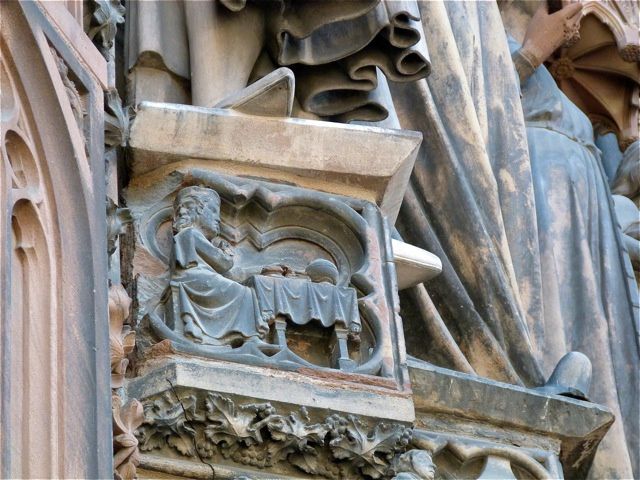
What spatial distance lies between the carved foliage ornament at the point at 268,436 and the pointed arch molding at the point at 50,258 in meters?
0.66

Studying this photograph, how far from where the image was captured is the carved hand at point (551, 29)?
740cm

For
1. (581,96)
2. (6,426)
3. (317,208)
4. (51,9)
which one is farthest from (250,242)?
(581,96)

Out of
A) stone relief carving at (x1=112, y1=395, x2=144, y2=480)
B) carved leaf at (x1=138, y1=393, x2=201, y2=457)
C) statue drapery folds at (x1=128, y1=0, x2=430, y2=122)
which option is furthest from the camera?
statue drapery folds at (x1=128, y1=0, x2=430, y2=122)

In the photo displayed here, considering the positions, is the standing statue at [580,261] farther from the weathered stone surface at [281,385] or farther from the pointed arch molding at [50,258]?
the pointed arch molding at [50,258]

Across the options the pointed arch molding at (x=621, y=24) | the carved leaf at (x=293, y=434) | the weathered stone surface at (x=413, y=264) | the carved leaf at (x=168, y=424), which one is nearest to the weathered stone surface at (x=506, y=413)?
the weathered stone surface at (x=413, y=264)

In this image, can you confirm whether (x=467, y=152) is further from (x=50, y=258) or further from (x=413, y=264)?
(x=50, y=258)

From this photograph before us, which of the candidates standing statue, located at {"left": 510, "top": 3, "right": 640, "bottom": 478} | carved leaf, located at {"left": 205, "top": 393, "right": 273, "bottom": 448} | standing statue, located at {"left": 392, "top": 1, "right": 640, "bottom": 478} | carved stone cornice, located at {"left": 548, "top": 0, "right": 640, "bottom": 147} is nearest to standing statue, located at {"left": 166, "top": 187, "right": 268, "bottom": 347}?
carved leaf, located at {"left": 205, "top": 393, "right": 273, "bottom": 448}

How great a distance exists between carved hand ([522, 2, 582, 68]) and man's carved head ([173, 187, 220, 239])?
2.34m

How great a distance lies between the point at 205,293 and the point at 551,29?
2.70m

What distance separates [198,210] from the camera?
16.9 ft

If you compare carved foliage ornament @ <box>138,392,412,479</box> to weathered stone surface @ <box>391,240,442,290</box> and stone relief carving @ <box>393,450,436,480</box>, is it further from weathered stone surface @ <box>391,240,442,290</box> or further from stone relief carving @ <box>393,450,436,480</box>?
weathered stone surface @ <box>391,240,442,290</box>

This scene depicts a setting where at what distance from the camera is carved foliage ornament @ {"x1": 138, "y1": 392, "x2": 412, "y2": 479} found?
4789 mm

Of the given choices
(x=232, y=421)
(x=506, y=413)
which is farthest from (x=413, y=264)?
(x=232, y=421)

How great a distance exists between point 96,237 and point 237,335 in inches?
35.5
